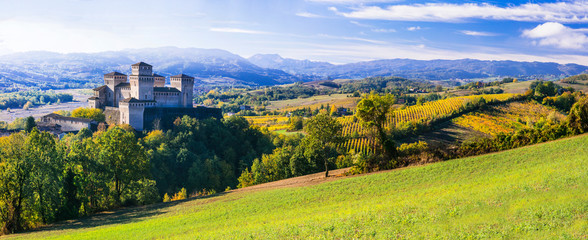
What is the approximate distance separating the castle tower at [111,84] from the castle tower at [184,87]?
10395mm

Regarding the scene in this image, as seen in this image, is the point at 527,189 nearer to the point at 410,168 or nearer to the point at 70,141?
the point at 410,168

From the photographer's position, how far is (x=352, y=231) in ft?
60.6

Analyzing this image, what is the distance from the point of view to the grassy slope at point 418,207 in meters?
16.5

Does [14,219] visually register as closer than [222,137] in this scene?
Yes

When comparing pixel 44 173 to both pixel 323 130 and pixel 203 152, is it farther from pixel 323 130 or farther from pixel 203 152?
pixel 203 152

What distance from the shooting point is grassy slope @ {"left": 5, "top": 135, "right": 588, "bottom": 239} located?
16.5m

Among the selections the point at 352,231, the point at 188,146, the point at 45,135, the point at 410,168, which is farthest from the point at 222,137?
the point at 352,231

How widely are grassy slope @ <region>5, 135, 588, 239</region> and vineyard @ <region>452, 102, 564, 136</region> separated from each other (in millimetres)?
63667

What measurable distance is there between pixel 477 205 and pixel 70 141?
206 feet

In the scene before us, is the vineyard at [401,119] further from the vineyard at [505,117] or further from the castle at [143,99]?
the castle at [143,99]

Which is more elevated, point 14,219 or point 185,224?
point 185,224

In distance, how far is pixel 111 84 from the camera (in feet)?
259

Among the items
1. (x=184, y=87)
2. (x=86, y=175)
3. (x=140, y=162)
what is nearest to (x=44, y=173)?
(x=86, y=175)

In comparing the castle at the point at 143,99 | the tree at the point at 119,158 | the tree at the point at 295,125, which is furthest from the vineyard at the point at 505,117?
the tree at the point at 119,158
